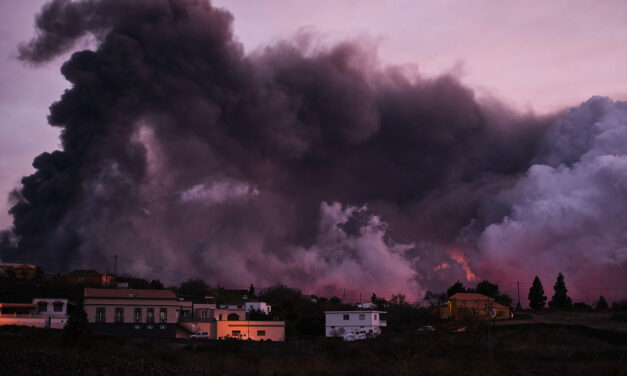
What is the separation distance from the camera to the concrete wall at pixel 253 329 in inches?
2492

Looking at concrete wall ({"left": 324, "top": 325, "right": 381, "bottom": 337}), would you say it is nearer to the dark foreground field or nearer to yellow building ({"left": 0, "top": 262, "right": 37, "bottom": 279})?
the dark foreground field

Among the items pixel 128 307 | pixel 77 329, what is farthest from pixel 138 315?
pixel 77 329

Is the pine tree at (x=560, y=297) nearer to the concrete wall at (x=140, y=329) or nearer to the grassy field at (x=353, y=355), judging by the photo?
the grassy field at (x=353, y=355)

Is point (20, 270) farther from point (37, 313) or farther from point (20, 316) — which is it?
point (20, 316)

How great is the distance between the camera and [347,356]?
132 feet

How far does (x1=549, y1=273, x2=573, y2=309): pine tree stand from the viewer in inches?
3529

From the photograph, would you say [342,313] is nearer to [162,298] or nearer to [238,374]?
[162,298]

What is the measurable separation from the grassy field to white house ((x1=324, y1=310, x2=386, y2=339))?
959cm

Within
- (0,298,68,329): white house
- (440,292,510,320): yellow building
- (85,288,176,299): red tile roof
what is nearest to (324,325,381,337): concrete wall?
(440,292,510,320): yellow building

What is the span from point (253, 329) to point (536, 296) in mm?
46851

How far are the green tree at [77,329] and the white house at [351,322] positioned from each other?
30579 mm

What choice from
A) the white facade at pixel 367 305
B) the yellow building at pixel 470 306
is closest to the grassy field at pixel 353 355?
the yellow building at pixel 470 306

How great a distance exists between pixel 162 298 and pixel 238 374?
42373 mm

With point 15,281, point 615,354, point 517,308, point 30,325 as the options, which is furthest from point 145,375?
point 517,308
